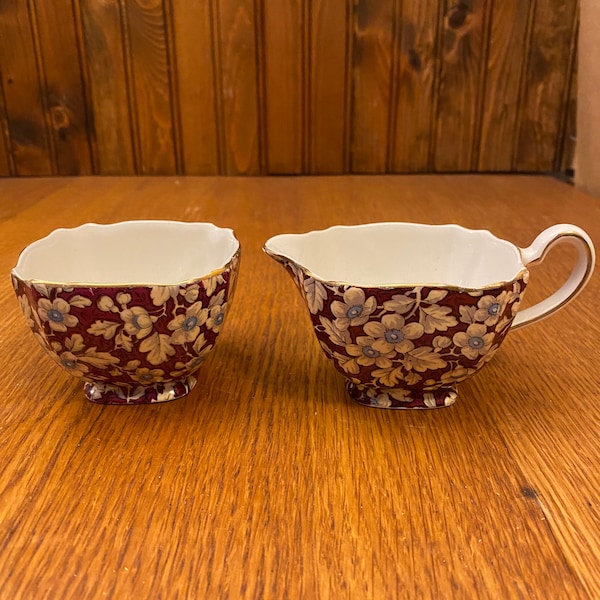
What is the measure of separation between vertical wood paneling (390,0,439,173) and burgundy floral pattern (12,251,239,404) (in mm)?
940

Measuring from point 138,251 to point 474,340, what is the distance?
0.30 metres

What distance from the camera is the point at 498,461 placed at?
0.42 metres

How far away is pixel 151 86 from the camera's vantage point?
4.27ft

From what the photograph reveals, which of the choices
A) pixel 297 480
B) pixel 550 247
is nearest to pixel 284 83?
pixel 550 247

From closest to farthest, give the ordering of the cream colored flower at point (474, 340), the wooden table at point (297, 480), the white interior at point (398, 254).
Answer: the wooden table at point (297, 480)
the cream colored flower at point (474, 340)
the white interior at point (398, 254)

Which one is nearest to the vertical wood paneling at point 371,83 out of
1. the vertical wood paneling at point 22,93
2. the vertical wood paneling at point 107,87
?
the vertical wood paneling at point 107,87

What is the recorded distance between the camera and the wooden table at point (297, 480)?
0.33 m

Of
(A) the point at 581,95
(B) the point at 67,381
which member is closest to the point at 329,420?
(B) the point at 67,381

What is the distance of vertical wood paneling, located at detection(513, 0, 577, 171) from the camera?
126 cm

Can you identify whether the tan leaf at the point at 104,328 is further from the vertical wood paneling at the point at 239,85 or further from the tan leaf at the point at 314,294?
the vertical wood paneling at the point at 239,85

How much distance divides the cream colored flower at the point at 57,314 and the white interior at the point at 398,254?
19 centimetres

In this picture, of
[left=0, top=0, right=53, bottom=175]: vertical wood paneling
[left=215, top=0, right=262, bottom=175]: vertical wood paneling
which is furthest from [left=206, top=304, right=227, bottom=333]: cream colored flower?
[left=0, top=0, right=53, bottom=175]: vertical wood paneling

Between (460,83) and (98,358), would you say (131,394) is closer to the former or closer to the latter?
(98,358)

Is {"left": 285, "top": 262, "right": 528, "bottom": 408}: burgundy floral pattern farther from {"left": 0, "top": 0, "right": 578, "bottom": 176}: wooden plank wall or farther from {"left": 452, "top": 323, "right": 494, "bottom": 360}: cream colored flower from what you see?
{"left": 0, "top": 0, "right": 578, "bottom": 176}: wooden plank wall
